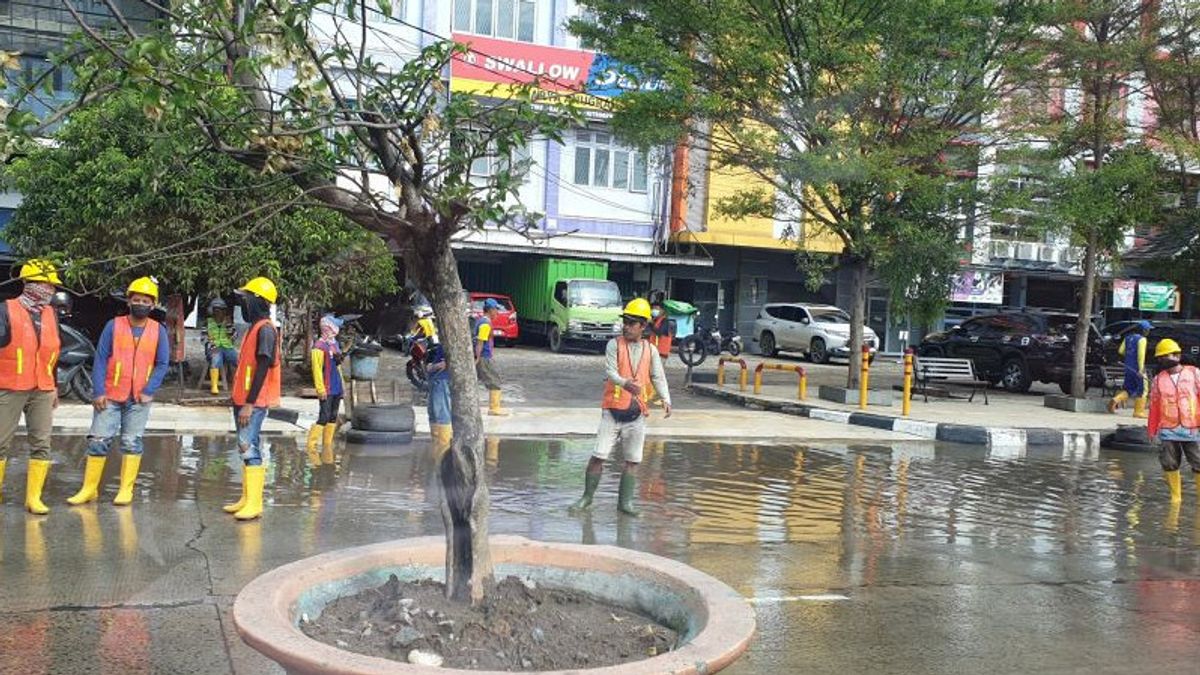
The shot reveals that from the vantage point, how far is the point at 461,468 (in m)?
3.96

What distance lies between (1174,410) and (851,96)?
847 cm

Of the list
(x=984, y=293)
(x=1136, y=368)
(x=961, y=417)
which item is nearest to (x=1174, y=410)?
(x=961, y=417)

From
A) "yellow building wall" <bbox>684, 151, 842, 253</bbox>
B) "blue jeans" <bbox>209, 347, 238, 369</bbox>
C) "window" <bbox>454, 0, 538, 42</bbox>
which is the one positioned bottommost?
"blue jeans" <bbox>209, 347, 238, 369</bbox>

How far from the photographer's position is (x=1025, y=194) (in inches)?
662

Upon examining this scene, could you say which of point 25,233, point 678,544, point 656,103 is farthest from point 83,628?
point 656,103

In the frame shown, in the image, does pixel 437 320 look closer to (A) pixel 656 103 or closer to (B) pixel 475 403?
(B) pixel 475 403

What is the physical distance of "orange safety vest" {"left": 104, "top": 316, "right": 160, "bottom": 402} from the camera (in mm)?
7867

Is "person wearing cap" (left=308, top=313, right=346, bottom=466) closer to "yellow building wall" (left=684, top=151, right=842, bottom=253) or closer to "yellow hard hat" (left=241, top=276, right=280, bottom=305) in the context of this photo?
"yellow hard hat" (left=241, top=276, right=280, bottom=305)

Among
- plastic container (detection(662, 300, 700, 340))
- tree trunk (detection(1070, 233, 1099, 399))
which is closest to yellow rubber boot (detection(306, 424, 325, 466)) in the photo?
tree trunk (detection(1070, 233, 1099, 399))

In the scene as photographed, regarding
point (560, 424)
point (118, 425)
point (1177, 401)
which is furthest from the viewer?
point (560, 424)

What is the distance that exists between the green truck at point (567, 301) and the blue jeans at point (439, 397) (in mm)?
16110

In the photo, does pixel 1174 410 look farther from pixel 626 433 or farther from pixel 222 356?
pixel 222 356

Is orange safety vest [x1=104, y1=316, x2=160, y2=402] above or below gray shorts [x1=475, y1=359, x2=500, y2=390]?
above

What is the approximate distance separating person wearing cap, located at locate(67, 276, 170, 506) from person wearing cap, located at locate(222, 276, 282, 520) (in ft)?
2.31
